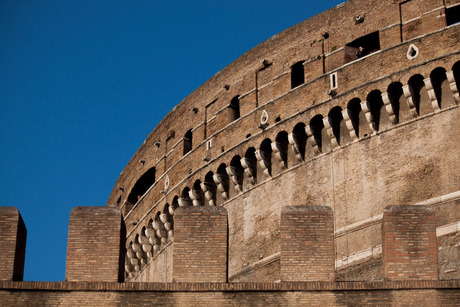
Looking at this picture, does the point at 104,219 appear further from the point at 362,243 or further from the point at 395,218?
the point at 362,243

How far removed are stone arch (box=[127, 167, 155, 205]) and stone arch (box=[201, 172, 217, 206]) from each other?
13.2 feet

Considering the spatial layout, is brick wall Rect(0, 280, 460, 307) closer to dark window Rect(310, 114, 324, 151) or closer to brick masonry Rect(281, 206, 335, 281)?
brick masonry Rect(281, 206, 335, 281)

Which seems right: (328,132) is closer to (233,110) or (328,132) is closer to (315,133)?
(315,133)

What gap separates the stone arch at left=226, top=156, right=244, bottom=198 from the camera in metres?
26.2

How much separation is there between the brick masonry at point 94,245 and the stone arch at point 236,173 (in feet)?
45.4

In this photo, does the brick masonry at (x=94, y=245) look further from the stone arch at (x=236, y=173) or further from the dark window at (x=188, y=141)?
the dark window at (x=188, y=141)

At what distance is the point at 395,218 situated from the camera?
39.0ft

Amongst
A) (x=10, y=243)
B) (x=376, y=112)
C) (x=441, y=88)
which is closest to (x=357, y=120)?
(x=376, y=112)

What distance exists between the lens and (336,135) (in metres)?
24.2

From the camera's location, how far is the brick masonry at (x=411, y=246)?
38.5 ft

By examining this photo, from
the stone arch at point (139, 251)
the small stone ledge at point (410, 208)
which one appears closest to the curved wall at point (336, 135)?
the stone arch at point (139, 251)

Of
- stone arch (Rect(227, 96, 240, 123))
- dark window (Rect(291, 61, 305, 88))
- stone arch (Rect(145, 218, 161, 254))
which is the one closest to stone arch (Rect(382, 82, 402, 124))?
dark window (Rect(291, 61, 305, 88))

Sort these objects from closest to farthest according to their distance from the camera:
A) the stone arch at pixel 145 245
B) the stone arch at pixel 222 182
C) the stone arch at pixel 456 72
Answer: the stone arch at pixel 456 72, the stone arch at pixel 222 182, the stone arch at pixel 145 245

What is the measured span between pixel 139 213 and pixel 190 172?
352cm
